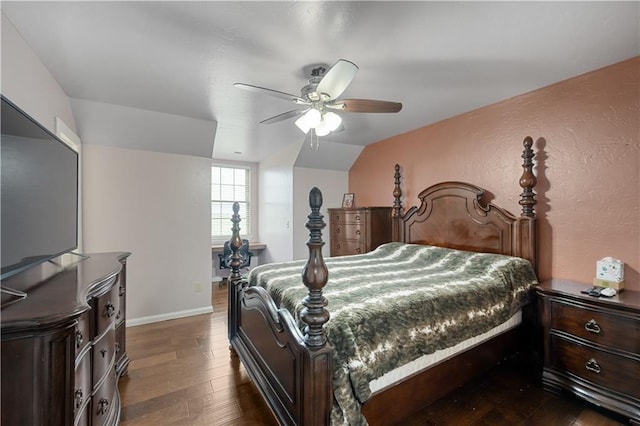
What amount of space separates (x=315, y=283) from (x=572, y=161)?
2501mm

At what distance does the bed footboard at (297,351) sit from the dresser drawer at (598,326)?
1862 mm

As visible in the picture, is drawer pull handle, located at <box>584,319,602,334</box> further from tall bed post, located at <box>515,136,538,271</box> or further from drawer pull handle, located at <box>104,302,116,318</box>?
drawer pull handle, located at <box>104,302,116,318</box>

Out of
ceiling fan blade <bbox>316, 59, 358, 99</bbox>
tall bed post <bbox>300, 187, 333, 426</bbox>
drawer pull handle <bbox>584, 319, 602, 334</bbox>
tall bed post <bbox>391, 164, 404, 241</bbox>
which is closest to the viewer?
tall bed post <bbox>300, 187, 333, 426</bbox>

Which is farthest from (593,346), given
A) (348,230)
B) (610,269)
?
(348,230)

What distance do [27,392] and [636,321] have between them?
119 inches

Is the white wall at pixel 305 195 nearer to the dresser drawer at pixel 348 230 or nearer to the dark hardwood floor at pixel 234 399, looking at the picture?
the dresser drawer at pixel 348 230

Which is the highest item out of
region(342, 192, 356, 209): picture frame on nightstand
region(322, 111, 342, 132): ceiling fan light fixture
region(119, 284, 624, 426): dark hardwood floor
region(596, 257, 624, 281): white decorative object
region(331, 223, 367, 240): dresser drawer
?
region(322, 111, 342, 132): ceiling fan light fixture

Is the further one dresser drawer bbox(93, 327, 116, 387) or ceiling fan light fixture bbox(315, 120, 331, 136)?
ceiling fan light fixture bbox(315, 120, 331, 136)

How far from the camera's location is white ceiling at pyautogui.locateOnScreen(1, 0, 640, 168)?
1529 millimetres

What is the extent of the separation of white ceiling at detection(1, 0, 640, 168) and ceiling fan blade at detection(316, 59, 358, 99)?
0.27 metres

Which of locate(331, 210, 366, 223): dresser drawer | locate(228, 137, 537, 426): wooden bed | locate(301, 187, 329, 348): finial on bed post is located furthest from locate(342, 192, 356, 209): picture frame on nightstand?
locate(301, 187, 329, 348): finial on bed post

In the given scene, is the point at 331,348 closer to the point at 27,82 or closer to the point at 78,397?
the point at 78,397

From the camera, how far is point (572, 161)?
7.69ft

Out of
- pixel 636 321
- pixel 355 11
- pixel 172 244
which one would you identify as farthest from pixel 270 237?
pixel 636 321
